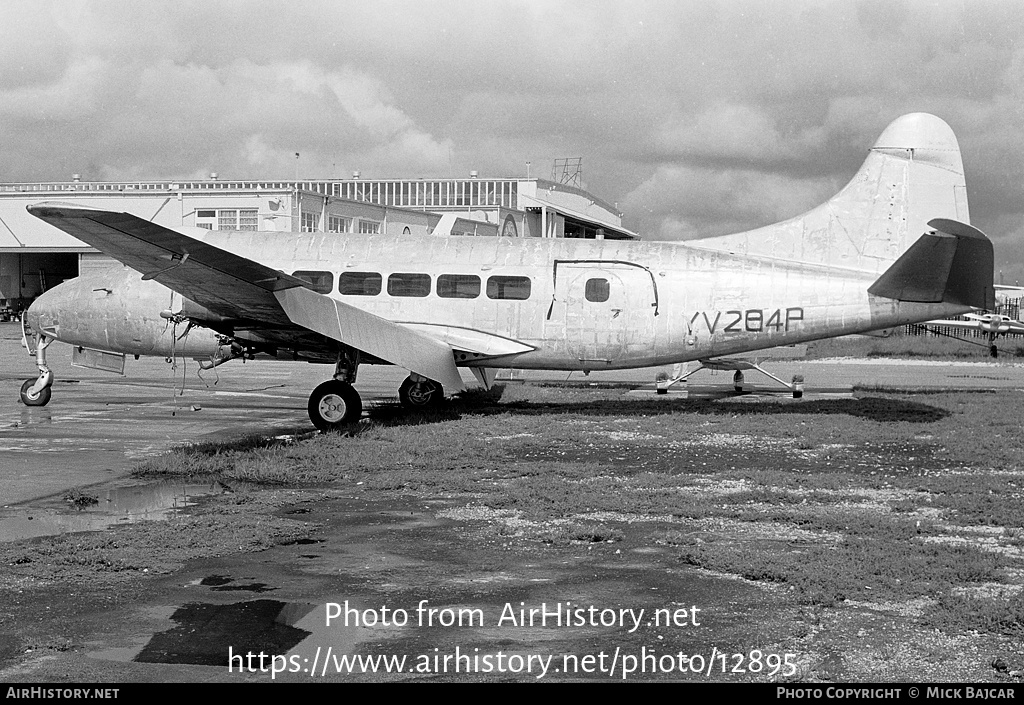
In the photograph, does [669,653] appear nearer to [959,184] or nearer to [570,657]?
[570,657]

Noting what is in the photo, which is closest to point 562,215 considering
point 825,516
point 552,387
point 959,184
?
point 552,387

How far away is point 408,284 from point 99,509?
913 cm

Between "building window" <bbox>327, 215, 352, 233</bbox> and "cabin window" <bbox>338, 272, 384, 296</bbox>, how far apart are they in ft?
101

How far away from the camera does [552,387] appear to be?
25.8 meters

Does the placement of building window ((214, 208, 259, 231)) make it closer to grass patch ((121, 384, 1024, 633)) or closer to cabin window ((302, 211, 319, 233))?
cabin window ((302, 211, 319, 233))

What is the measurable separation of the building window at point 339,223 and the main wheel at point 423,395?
2984 cm

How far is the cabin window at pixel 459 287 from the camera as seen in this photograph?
63.2 ft

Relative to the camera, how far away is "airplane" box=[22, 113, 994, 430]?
18.3 m

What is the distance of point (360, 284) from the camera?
1948 cm

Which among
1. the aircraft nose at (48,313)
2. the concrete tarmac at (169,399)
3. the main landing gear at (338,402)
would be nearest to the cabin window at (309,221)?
the concrete tarmac at (169,399)

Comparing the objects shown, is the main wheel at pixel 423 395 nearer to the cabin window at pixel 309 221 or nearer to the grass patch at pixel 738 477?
the grass patch at pixel 738 477

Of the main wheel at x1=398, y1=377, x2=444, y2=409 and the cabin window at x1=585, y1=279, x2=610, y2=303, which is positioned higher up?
the cabin window at x1=585, y1=279, x2=610, y2=303

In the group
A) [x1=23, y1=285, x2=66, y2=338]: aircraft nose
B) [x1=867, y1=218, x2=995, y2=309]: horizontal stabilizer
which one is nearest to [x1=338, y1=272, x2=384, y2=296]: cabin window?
[x1=23, y1=285, x2=66, y2=338]: aircraft nose

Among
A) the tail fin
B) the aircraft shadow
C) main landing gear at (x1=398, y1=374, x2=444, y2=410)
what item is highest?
the tail fin
